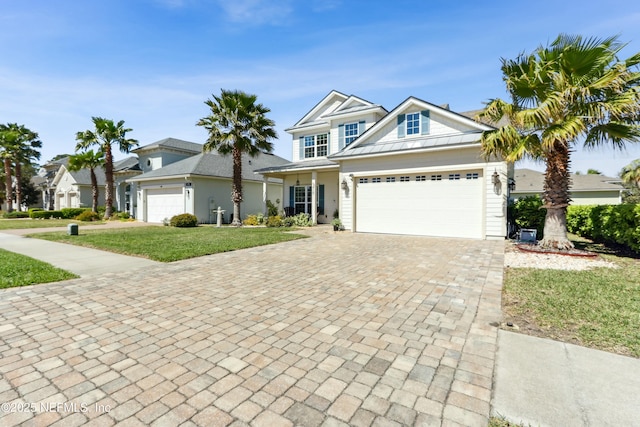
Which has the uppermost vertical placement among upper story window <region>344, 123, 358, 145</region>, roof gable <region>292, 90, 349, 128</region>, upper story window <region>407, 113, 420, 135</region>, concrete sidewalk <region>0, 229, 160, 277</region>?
roof gable <region>292, 90, 349, 128</region>

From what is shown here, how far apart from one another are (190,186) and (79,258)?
1295 centimetres

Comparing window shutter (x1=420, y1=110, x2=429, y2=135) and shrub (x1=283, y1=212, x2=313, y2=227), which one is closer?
window shutter (x1=420, y1=110, x2=429, y2=135)

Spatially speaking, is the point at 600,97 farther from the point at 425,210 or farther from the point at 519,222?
the point at 425,210

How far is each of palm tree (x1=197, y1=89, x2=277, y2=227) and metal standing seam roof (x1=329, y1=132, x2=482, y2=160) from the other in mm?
6053

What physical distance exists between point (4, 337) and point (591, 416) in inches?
231

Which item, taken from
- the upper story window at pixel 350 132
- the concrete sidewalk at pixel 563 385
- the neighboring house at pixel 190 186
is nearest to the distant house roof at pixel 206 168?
the neighboring house at pixel 190 186

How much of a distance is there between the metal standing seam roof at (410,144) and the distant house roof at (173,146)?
17.7 m

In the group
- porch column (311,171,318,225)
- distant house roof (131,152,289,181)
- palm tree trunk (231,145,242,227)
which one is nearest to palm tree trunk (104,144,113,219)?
distant house roof (131,152,289,181)

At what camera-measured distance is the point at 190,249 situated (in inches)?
372

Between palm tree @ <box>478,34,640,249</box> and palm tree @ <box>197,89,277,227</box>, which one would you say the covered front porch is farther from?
palm tree @ <box>478,34,640,249</box>

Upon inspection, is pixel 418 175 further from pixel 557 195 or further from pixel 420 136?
pixel 557 195

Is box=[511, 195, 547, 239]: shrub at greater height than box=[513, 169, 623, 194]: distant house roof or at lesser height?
lesser

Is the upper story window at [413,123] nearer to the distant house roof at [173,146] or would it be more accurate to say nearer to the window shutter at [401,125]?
the window shutter at [401,125]

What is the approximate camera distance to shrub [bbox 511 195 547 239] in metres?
11.9
